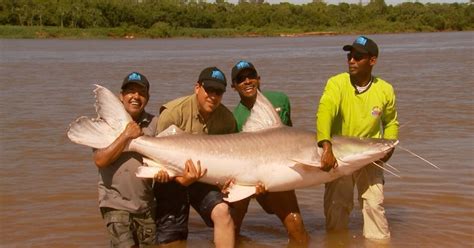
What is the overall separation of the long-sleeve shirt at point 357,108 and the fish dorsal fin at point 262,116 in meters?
0.37

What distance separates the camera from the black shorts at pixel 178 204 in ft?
18.0

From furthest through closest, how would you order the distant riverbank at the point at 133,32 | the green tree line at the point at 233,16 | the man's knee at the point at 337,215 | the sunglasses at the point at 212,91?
the green tree line at the point at 233,16
the distant riverbank at the point at 133,32
the man's knee at the point at 337,215
the sunglasses at the point at 212,91

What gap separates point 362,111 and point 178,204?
1717 mm

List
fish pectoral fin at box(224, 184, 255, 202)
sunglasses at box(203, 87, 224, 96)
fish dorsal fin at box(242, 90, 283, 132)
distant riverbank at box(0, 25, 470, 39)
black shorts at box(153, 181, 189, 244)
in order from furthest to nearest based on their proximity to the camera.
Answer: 1. distant riverbank at box(0, 25, 470, 39)
2. black shorts at box(153, 181, 189, 244)
3. fish dorsal fin at box(242, 90, 283, 132)
4. sunglasses at box(203, 87, 224, 96)
5. fish pectoral fin at box(224, 184, 255, 202)

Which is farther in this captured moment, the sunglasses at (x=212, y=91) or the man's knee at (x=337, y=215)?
the man's knee at (x=337, y=215)

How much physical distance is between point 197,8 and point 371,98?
7638 cm

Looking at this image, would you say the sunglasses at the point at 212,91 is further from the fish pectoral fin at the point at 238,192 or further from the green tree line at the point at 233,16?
the green tree line at the point at 233,16

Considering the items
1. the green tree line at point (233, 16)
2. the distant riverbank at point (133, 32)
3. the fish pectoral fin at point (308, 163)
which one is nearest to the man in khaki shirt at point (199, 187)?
the fish pectoral fin at point (308, 163)

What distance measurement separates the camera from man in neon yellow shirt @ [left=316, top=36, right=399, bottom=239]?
18.2 ft

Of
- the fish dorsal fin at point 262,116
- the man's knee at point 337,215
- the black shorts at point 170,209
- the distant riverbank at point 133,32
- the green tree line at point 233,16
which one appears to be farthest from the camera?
the green tree line at point 233,16

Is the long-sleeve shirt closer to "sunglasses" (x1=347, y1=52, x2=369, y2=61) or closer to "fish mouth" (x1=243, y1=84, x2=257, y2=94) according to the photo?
"sunglasses" (x1=347, y1=52, x2=369, y2=61)

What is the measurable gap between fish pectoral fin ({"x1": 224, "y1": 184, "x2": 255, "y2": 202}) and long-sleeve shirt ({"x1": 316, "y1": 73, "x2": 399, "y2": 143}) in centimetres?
81

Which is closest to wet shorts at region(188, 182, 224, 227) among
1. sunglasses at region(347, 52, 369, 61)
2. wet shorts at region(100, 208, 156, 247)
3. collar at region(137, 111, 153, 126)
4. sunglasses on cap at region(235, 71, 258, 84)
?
wet shorts at region(100, 208, 156, 247)

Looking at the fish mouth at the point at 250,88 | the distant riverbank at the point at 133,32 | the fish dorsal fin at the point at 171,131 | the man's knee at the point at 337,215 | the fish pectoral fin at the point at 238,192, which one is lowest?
the distant riverbank at the point at 133,32
